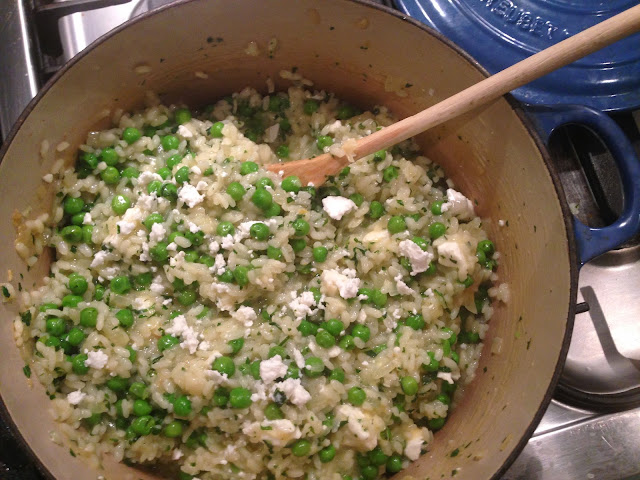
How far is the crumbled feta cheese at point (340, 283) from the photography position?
7.41 ft

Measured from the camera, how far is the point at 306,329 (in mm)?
2250

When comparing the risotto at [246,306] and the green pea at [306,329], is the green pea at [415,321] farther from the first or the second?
the green pea at [306,329]

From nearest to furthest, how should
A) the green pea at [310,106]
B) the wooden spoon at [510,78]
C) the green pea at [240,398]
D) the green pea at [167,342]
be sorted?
the wooden spoon at [510,78], the green pea at [240,398], the green pea at [167,342], the green pea at [310,106]

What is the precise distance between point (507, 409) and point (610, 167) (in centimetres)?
168

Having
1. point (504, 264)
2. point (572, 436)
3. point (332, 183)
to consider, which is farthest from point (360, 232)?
point (572, 436)

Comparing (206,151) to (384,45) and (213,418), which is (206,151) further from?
(213,418)

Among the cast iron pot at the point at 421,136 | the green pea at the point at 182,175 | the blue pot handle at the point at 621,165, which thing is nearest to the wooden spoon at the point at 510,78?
the cast iron pot at the point at 421,136

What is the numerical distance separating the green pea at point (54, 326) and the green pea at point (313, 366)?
3.42ft

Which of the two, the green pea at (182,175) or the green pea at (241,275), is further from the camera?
the green pea at (182,175)

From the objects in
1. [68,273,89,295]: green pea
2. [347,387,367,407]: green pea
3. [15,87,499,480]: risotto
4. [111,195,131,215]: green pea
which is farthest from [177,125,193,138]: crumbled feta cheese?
[347,387,367,407]: green pea

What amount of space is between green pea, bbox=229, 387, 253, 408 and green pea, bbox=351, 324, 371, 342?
1.72 feet

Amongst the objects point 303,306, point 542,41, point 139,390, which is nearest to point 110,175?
point 139,390

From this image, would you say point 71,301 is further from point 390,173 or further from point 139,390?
point 390,173

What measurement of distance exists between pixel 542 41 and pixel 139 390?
2.79 meters
